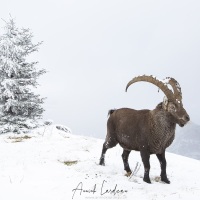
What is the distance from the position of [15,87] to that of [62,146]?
8.50m

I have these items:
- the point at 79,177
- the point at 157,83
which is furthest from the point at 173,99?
the point at 79,177

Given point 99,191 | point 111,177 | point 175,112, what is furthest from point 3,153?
point 175,112

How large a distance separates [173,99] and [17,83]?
14.5 metres

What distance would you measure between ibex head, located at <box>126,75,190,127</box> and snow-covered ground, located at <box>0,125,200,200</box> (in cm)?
198

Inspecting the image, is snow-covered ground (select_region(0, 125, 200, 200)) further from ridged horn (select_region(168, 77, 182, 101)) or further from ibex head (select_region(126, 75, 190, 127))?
ridged horn (select_region(168, 77, 182, 101))

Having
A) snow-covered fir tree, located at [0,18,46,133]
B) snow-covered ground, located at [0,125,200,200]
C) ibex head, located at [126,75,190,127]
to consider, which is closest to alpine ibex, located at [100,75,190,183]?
ibex head, located at [126,75,190,127]

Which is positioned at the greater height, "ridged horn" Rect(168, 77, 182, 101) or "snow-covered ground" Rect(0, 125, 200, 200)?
"ridged horn" Rect(168, 77, 182, 101)

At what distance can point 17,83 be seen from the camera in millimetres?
21375

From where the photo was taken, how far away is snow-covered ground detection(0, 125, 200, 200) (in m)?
7.62

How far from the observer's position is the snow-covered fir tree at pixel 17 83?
832 inches

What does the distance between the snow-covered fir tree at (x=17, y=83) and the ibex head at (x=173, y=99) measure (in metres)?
13.4

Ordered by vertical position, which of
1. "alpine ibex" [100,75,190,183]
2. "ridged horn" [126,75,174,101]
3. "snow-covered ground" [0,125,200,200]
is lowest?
"snow-covered ground" [0,125,200,200]

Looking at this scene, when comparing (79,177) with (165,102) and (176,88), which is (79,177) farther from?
(176,88)

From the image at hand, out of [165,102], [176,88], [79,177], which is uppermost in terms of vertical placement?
[176,88]
